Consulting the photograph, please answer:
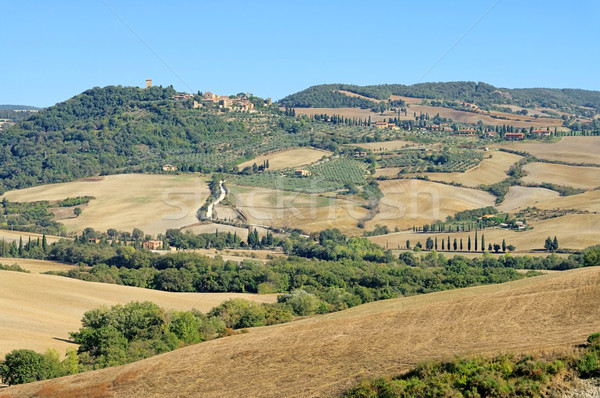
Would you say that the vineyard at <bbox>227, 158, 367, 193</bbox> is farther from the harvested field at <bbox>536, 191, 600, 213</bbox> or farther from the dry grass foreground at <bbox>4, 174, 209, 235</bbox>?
the harvested field at <bbox>536, 191, 600, 213</bbox>


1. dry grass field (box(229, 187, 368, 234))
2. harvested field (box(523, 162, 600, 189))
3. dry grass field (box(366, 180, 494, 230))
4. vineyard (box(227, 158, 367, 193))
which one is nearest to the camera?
dry grass field (box(229, 187, 368, 234))

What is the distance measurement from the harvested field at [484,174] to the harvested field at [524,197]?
19.2 ft

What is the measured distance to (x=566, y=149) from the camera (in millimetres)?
184000

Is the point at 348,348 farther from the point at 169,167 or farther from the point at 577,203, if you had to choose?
the point at 169,167

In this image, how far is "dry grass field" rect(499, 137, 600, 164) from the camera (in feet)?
566

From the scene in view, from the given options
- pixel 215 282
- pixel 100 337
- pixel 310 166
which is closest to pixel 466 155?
pixel 310 166

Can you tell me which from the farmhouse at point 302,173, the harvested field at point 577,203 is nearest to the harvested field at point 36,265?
the farmhouse at point 302,173

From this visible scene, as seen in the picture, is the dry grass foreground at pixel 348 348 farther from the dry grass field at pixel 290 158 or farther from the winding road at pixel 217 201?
the dry grass field at pixel 290 158

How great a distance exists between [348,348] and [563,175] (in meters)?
133

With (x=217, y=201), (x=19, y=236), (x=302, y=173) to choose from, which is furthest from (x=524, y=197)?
(x=19, y=236)

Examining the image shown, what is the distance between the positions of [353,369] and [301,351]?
3.78m

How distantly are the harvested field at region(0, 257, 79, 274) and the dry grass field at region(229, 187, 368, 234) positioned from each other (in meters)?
38.7

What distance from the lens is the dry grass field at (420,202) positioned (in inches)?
4970

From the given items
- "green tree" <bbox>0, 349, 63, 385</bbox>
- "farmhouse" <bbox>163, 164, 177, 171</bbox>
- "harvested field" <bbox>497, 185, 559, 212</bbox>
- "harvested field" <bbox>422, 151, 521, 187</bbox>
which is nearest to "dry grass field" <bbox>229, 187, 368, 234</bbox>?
"harvested field" <bbox>497, 185, 559, 212</bbox>
